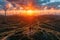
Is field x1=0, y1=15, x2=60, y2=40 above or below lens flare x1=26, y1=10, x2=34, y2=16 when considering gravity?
below

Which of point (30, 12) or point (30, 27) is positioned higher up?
point (30, 12)

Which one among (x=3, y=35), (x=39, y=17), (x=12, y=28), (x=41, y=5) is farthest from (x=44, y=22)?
(x=3, y=35)

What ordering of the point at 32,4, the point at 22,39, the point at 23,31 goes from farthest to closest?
the point at 32,4 → the point at 23,31 → the point at 22,39

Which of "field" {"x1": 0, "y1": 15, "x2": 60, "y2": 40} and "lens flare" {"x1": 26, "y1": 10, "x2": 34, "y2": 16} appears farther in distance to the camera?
"lens flare" {"x1": 26, "y1": 10, "x2": 34, "y2": 16}

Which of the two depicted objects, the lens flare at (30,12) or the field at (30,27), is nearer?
the field at (30,27)

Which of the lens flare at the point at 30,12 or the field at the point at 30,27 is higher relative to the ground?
the lens flare at the point at 30,12

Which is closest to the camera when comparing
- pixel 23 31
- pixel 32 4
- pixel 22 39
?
pixel 22 39

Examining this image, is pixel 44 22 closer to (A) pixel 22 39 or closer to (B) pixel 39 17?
(B) pixel 39 17

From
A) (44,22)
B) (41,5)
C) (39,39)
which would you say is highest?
(41,5)
